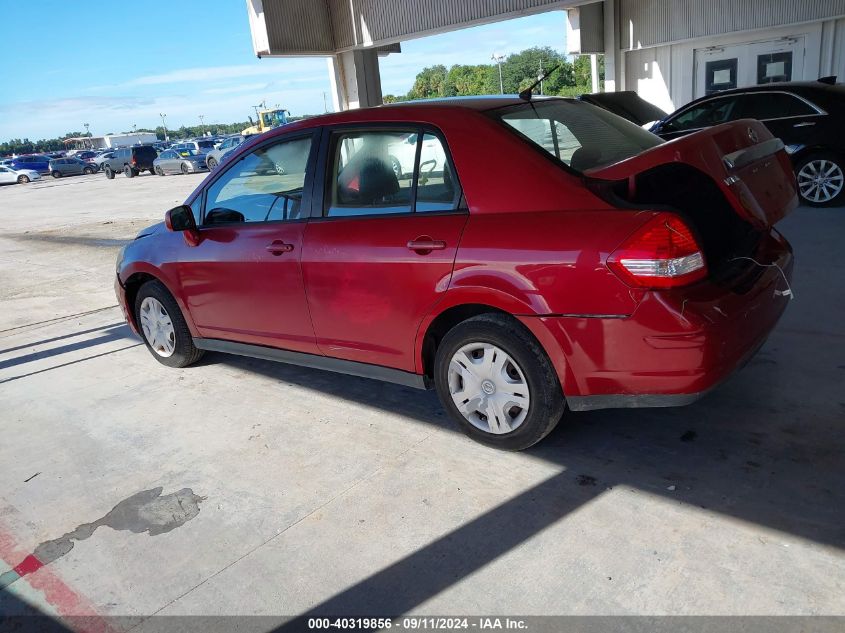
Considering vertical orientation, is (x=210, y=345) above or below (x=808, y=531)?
above

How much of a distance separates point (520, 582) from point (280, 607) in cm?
90

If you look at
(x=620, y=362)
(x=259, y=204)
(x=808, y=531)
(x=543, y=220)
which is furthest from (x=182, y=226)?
(x=808, y=531)

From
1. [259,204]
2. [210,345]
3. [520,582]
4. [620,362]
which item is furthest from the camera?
[210,345]

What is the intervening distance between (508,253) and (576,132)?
3.30 ft

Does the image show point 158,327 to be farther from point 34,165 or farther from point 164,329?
point 34,165

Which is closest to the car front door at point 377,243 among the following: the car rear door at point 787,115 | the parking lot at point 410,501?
the parking lot at point 410,501

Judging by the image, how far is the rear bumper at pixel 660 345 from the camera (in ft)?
9.10

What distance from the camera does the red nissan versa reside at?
284 cm

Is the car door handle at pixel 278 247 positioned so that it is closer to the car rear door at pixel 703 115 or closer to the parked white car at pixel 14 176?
the car rear door at pixel 703 115

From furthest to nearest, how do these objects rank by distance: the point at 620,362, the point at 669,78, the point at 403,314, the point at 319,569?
the point at 669,78 → the point at 403,314 → the point at 620,362 → the point at 319,569

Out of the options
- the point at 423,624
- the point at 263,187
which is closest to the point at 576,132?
the point at 263,187

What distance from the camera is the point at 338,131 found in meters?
3.82

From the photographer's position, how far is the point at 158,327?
205 inches

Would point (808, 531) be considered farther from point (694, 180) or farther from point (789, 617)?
point (694, 180)
